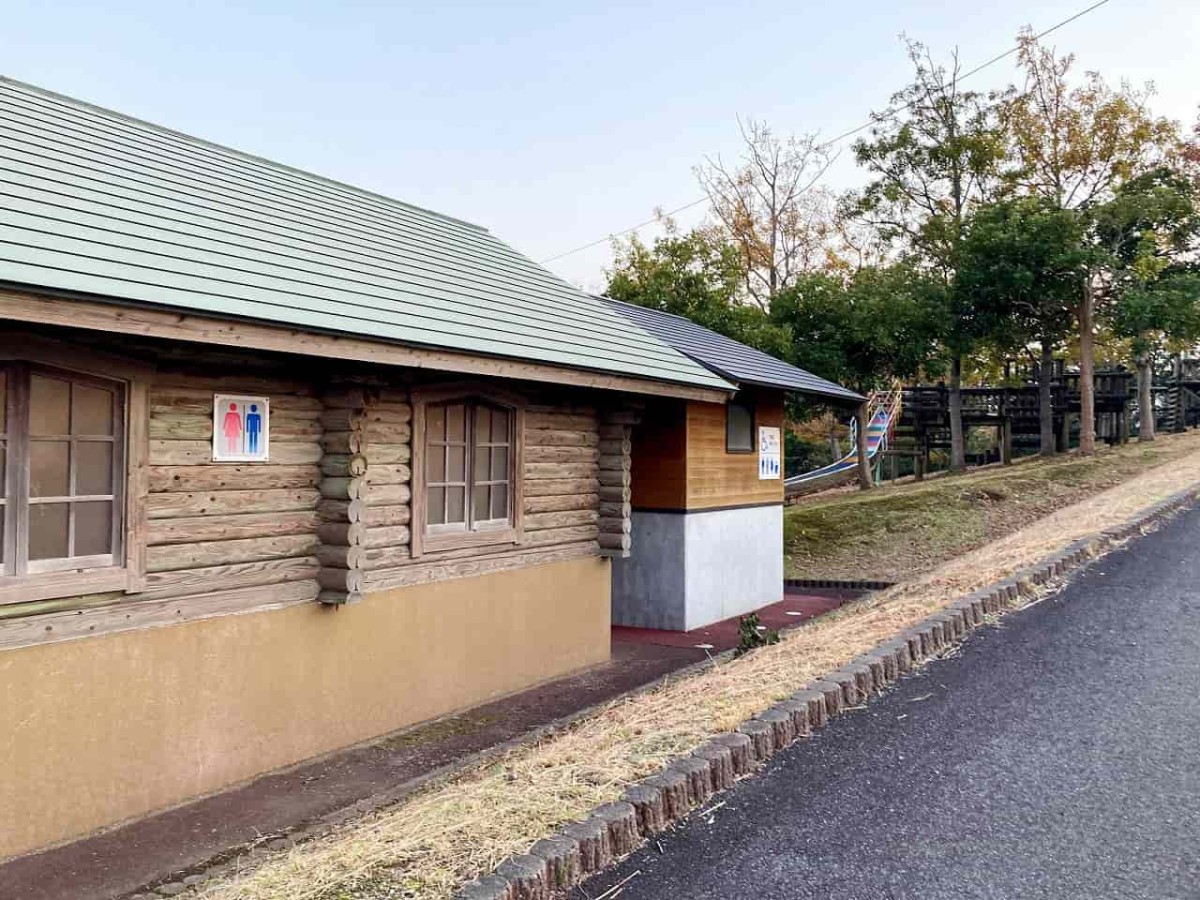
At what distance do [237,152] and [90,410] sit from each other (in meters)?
4.26

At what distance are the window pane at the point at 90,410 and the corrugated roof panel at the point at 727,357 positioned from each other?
7.20 m

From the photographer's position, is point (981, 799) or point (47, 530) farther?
point (47, 530)

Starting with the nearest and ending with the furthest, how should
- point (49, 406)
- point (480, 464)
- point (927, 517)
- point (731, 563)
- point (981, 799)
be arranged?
point (981, 799) < point (49, 406) < point (480, 464) < point (731, 563) < point (927, 517)

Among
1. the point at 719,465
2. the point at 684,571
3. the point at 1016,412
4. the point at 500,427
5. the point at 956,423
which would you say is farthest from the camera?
the point at 1016,412

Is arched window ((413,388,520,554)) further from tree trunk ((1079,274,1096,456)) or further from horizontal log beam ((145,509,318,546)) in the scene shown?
tree trunk ((1079,274,1096,456))

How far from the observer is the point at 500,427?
26.0 ft

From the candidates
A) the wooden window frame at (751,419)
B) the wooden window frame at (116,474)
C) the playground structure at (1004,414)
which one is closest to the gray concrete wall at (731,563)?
the wooden window frame at (751,419)

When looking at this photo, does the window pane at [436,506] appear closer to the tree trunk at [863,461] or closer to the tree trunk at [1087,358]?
the tree trunk at [863,461]

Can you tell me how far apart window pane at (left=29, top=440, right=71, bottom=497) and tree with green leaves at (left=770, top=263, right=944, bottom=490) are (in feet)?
59.0

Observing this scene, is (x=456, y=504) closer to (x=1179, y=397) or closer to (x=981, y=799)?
(x=981, y=799)

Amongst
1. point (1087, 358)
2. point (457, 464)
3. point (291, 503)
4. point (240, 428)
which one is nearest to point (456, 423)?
point (457, 464)

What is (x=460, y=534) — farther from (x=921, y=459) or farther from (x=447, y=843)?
(x=921, y=459)

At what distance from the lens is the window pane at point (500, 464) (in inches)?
310

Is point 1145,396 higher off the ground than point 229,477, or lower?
higher
